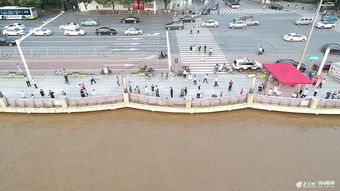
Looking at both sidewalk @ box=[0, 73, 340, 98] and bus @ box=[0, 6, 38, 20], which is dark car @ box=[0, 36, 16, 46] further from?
bus @ box=[0, 6, 38, 20]

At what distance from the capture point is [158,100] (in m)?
22.3

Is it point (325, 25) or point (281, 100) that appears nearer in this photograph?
point (281, 100)

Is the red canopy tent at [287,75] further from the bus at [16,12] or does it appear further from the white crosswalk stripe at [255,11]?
the bus at [16,12]

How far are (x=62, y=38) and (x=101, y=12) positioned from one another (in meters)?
18.6

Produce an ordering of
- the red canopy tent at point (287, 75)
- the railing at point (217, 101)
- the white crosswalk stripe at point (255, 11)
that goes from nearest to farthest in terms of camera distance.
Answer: the railing at point (217, 101) < the red canopy tent at point (287, 75) < the white crosswalk stripe at point (255, 11)

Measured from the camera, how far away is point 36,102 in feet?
72.0

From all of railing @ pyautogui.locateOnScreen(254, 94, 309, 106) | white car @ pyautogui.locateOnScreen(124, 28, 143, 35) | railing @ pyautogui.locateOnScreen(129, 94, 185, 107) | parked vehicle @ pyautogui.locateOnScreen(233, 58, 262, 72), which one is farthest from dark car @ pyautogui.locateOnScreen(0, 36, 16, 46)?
railing @ pyautogui.locateOnScreen(254, 94, 309, 106)

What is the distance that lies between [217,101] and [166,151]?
711 cm

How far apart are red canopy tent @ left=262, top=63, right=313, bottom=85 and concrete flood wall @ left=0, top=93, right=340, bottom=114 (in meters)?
2.09

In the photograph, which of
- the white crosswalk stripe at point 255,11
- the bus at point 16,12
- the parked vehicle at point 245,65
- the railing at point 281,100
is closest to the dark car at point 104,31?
the bus at point 16,12

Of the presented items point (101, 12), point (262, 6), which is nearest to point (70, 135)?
point (101, 12)

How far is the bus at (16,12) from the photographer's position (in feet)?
162

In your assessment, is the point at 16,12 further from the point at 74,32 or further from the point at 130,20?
the point at 130,20

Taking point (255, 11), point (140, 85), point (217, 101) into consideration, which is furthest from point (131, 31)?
point (255, 11)
